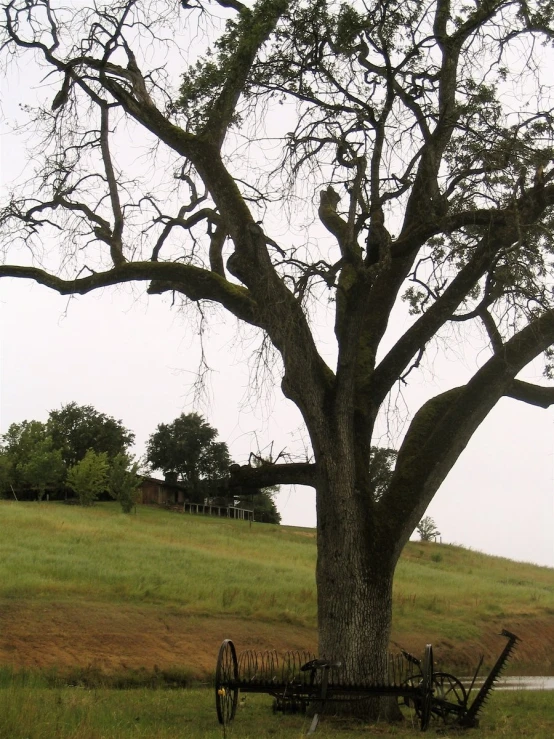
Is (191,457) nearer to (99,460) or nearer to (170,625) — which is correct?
(99,460)

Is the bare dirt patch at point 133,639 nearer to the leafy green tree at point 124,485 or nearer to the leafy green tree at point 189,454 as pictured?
the leafy green tree at point 124,485

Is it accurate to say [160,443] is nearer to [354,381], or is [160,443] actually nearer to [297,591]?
[297,591]

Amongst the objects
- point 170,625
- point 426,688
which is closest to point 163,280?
point 426,688

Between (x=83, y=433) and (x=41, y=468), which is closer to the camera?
(x=41, y=468)

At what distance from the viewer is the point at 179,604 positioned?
78.2ft

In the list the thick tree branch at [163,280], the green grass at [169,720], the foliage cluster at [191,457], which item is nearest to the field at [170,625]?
the green grass at [169,720]

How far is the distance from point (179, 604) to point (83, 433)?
60204 mm

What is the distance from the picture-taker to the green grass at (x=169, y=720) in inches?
290

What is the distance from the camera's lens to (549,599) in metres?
37.7

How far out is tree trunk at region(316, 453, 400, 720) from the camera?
9820 mm

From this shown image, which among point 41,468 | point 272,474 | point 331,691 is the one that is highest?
point 41,468

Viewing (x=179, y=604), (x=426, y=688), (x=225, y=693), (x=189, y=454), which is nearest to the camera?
(x=426, y=688)

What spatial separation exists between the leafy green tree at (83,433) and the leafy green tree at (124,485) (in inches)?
659

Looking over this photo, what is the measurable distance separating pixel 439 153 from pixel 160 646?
1396 centimetres
